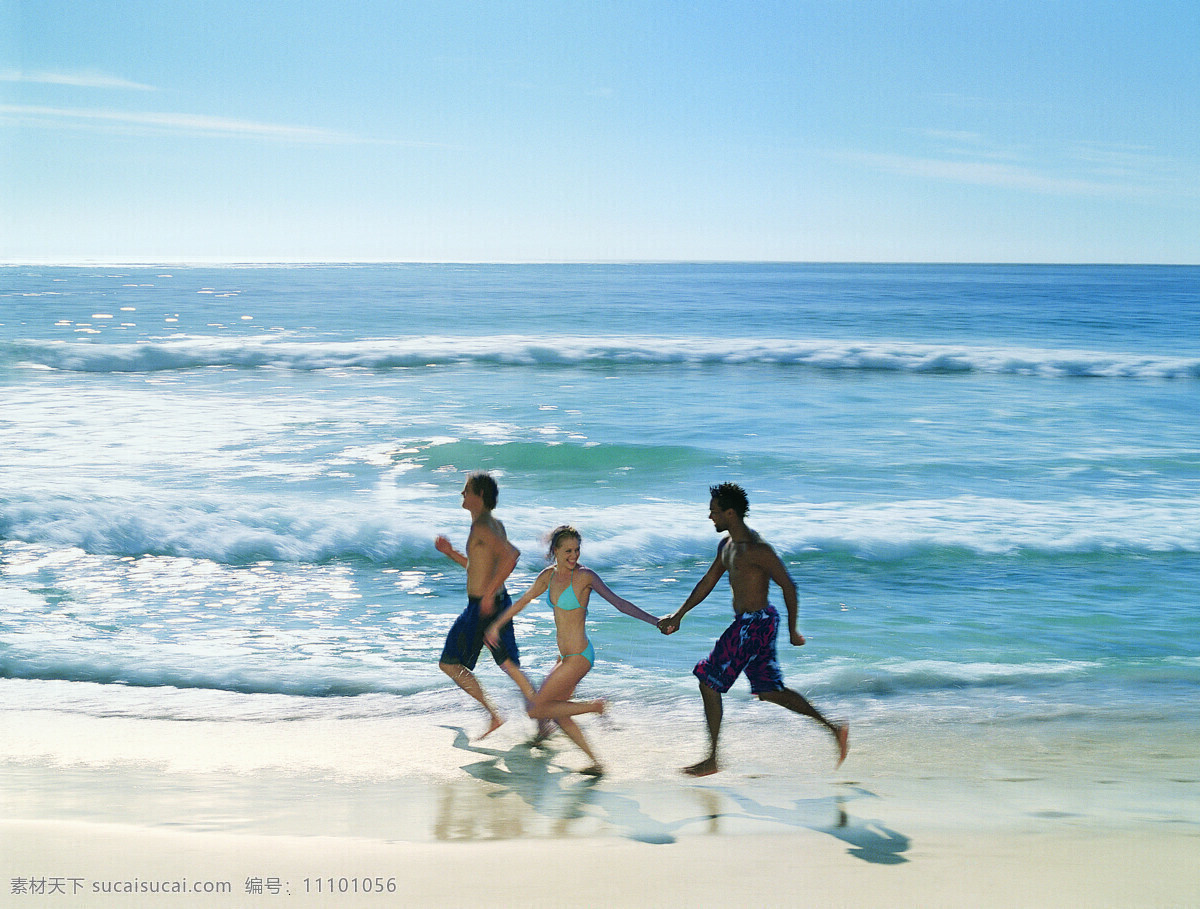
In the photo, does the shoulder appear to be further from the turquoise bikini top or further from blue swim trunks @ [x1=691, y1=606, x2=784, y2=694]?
blue swim trunks @ [x1=691, y1=606, x2=784, y2=694]

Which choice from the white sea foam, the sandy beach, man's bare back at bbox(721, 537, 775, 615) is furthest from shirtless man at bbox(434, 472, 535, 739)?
the white sea foam

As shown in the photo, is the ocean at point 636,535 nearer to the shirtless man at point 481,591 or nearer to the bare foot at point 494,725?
the bare foot at point 494,725

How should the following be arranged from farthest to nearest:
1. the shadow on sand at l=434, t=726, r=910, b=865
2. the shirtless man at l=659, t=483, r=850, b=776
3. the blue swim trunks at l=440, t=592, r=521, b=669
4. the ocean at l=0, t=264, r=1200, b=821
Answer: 1. the ocean at l=0, t=264, r=1200, b=821
2. the blue swim trunks at l=440, t=592, r=521, b=669
3. the shirtless man at l=659, t=483, r=850, b=776
4. the shadow on sand at l=434, t=726, r=910, b=865

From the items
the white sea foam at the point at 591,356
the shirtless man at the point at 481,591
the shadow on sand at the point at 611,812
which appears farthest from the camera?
the white sea foam at the point at 591,356

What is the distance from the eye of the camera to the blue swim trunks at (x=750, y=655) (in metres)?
4.96

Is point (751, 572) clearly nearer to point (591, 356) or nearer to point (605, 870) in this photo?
point (605, 870)

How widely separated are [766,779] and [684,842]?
3.44ft

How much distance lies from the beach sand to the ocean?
20 centimetres

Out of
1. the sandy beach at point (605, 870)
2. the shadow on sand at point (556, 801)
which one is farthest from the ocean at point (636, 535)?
the sandy beach at point (605, 870)

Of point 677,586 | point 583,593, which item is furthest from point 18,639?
point 677,586

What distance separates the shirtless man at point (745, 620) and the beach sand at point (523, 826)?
448 millimetres

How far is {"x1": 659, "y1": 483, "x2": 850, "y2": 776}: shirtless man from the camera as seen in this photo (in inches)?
194

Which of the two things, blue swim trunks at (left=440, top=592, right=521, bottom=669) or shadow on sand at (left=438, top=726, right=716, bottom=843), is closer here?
shadow on sand at (left=438, top=726, right=716, bottom=843)

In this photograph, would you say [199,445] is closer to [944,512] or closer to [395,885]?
[944,512]
